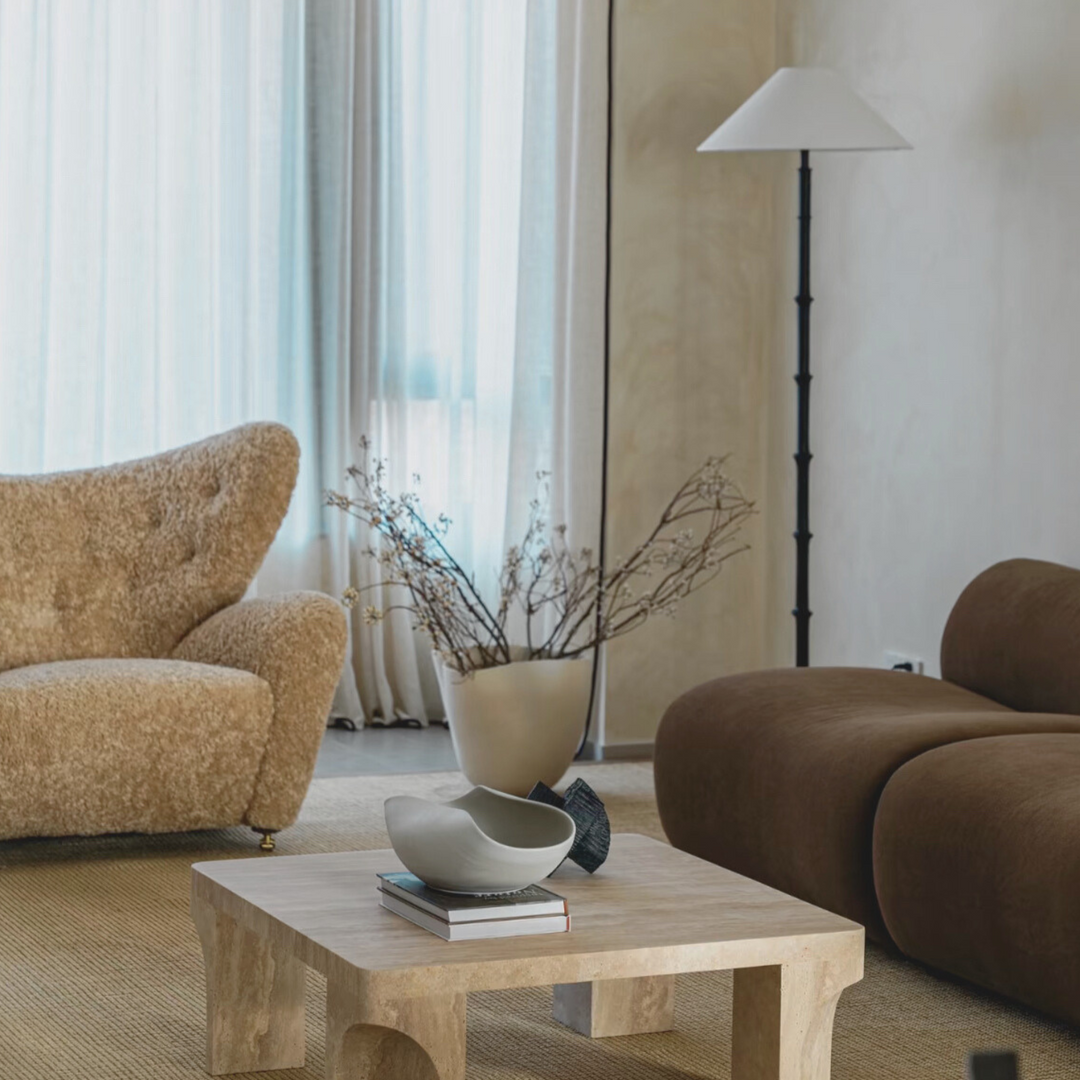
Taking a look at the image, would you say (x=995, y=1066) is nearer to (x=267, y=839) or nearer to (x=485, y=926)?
(x=485, y=926)

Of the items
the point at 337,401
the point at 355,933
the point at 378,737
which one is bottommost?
the point at 378,737

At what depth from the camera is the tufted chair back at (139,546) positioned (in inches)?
147

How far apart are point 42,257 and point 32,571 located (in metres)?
1.31

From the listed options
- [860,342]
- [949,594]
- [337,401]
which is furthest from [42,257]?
[949,594]

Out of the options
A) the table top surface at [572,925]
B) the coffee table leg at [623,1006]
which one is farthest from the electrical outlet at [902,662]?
the table top surface at [572,925]

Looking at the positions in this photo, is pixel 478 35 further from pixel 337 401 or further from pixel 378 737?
pixel 378 737

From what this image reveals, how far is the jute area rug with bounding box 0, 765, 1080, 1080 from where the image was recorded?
2223 mm

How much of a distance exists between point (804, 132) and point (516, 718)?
4.92 ft

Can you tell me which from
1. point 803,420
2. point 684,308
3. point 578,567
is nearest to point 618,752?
point 578,567

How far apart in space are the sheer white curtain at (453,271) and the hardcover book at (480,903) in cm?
295

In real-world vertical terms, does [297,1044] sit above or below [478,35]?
below

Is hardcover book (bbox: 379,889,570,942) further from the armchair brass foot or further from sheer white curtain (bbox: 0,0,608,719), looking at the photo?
sheer white curtain (bbox: 0,0,608,719)

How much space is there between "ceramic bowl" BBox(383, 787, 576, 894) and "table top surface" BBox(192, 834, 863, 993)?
0.22ft

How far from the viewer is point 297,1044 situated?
2.22 metres
